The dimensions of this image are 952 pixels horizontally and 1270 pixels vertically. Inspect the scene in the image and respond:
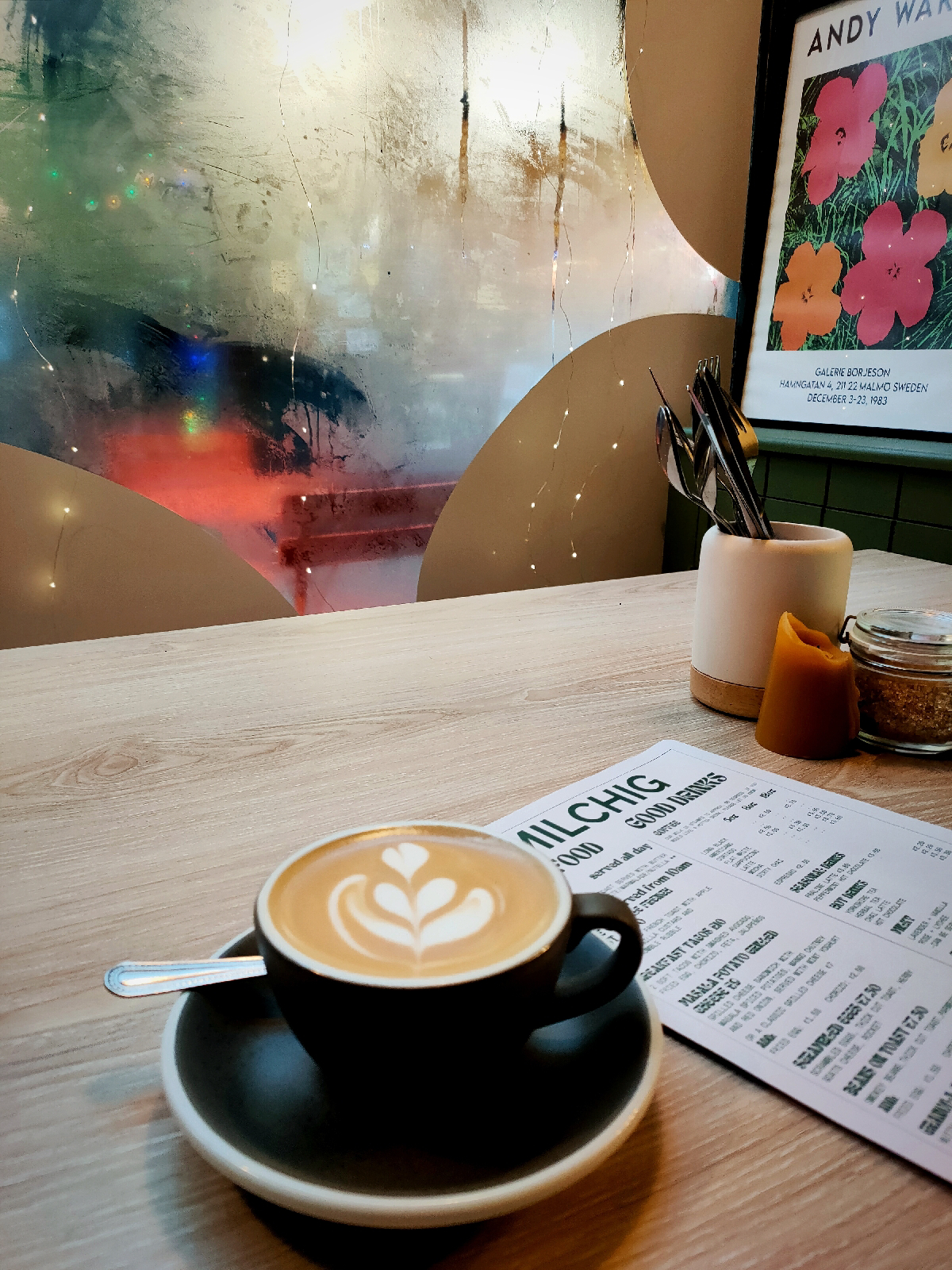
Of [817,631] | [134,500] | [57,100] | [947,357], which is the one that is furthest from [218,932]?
[947,357]

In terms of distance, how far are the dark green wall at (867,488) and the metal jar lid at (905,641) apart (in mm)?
1188

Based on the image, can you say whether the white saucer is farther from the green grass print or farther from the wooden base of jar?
the green grass print

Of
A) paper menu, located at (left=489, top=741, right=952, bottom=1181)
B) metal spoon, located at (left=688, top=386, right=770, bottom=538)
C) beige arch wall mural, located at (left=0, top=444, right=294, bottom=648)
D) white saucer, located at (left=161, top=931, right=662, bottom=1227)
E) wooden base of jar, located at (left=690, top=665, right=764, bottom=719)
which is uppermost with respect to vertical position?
metal spoon, located at (left=688, top=386, right=770, bottom=538)

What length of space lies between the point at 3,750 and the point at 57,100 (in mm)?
1547

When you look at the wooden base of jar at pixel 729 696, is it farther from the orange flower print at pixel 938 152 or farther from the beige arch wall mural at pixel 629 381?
the orange flower print at pixel 938 152

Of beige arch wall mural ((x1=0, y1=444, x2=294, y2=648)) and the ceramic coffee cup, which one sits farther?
beige arch wall mural ((x1=0, y1=444, x2=294, y2=648))

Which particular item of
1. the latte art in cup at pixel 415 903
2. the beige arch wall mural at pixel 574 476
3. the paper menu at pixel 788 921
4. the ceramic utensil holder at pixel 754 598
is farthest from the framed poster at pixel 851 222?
the latte art in cup at pixel 415 903

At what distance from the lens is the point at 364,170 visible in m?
1.98

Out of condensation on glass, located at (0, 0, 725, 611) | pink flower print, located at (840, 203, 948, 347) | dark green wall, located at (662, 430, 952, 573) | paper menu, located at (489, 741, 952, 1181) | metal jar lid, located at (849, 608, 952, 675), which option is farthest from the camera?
pink flower print, located at (840, 203, 948, 347)

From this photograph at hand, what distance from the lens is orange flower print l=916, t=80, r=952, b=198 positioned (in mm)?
1926

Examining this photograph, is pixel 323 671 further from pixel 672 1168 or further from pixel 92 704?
pixel 672 1168

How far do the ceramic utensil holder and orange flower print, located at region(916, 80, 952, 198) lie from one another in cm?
168

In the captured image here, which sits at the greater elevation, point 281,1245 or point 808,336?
point 808,336

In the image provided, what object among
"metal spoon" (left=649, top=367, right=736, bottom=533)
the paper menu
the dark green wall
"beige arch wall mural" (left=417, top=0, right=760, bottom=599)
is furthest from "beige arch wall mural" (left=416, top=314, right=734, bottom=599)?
the paper menu
